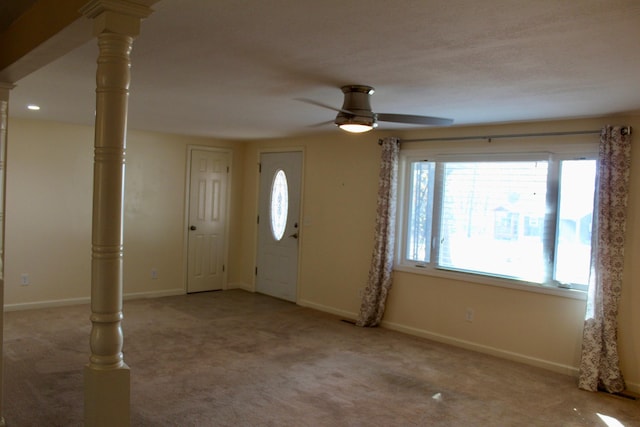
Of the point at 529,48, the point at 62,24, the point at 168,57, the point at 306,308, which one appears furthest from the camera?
the point at 306,308

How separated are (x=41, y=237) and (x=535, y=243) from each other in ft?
18.2

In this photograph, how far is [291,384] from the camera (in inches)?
157

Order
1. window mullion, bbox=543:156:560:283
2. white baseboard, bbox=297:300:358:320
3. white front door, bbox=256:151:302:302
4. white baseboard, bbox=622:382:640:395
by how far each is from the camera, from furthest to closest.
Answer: white front door, bbox=256:151:302:302 < white baseboard, bbox=297:300:358:320 < window mullion, bbox=543:156:560:283 < white baseboard, bbox=622:382:640:395

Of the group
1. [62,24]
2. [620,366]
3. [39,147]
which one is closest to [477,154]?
[620,366]

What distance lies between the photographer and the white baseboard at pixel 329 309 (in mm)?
6215

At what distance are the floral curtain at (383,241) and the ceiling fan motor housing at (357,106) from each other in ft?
7.29

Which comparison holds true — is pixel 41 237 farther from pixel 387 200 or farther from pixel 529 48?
pixel 529 48

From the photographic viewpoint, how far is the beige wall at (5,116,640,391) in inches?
182

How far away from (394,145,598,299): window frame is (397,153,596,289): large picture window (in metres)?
0.01

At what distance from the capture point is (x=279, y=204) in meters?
7.32

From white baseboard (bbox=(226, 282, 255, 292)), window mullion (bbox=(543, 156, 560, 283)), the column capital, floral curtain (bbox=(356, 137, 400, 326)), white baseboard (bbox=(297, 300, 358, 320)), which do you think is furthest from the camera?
white baseboard (bbox=(226, 282, 255, 292))

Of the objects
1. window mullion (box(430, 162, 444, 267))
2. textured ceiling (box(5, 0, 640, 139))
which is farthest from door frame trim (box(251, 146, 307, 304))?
textured ceiling (box(5, 0, 640, 139))

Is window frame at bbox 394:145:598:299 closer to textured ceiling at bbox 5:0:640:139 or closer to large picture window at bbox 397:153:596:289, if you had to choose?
large picture window at bbox 397:153:596:289

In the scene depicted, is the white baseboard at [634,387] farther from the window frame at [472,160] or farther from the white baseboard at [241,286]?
the white baseboard at [241,286]
